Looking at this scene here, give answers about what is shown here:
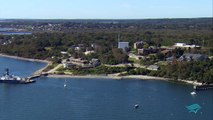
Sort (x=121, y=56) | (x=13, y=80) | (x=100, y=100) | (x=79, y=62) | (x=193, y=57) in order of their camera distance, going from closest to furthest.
Answer: (x=100, y=100) < (x=13, y=80) < (x=193, y=57) < (x=79, y=62) < (x=121, y=56)

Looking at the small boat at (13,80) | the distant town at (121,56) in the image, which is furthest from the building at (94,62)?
the small boat at (13,80)

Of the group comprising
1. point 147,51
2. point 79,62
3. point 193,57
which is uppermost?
point 193,57

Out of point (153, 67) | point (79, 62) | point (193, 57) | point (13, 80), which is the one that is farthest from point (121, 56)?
point (13, 80)

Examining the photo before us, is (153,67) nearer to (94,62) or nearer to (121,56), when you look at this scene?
(121,56)

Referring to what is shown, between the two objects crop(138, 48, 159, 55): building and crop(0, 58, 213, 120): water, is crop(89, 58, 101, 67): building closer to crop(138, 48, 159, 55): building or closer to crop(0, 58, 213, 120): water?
crop(0, 58, 213, 120): water

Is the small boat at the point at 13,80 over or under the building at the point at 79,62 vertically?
over

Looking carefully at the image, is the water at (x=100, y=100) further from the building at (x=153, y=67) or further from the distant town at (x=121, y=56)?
the building at (x=153, y=67)

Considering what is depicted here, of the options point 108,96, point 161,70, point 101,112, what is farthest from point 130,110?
point 161,70

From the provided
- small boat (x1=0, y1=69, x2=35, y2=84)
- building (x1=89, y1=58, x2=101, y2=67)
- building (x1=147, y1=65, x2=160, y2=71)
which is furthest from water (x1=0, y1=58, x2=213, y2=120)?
building (x1=89, y1=58, x2=101, y2=67)

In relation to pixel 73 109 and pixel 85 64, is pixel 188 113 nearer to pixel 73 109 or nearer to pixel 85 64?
pixel 73 109
